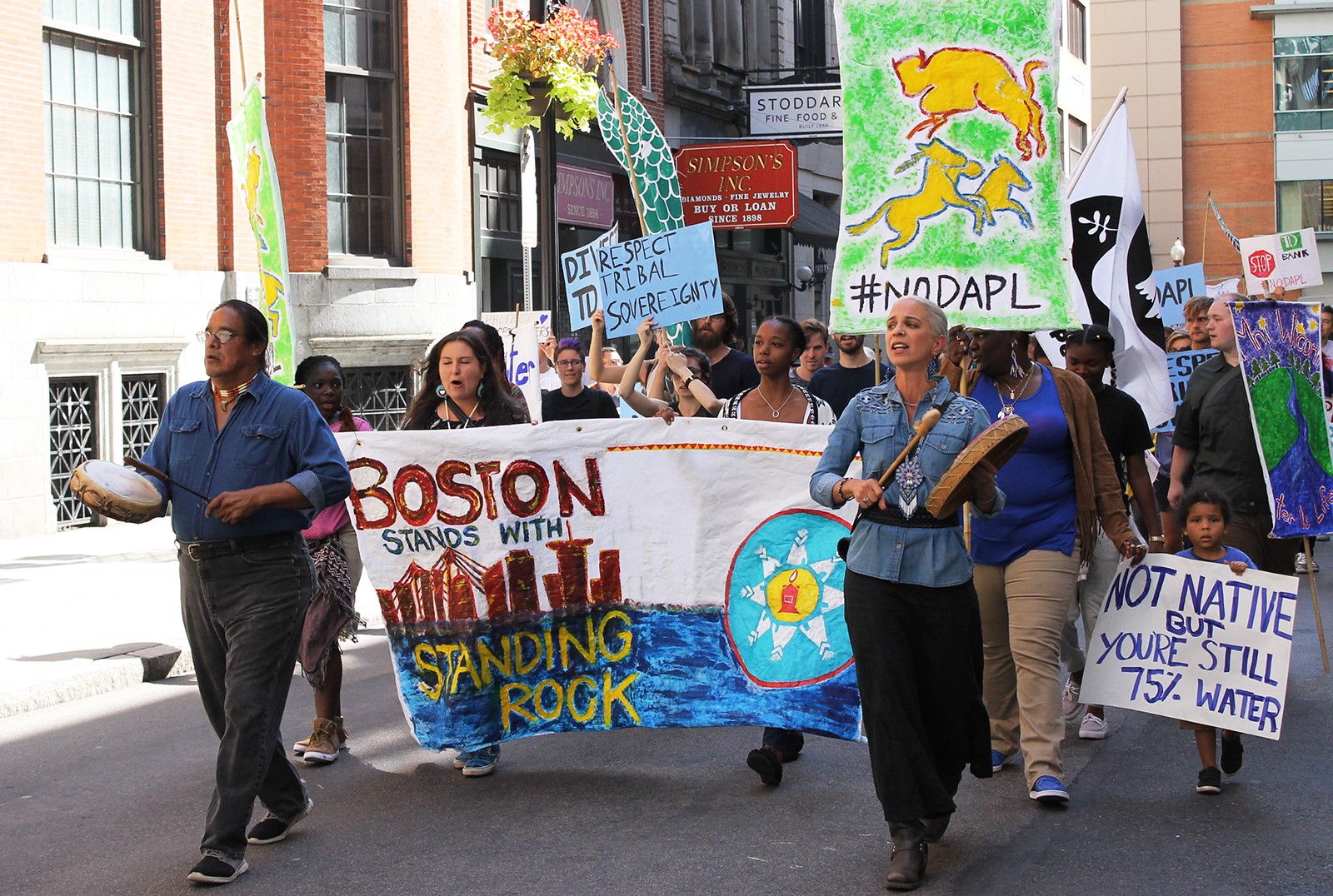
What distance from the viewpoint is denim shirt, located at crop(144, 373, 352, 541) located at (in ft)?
17.3

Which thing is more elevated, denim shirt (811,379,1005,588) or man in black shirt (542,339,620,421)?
man in black shirt (542,339,620,421)

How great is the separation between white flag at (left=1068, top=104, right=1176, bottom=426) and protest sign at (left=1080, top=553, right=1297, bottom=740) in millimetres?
2347

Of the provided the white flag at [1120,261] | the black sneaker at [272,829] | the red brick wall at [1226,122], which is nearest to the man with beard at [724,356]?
the white flag at [1120,261]

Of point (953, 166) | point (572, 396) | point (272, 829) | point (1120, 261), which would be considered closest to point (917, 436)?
point (953, 166)

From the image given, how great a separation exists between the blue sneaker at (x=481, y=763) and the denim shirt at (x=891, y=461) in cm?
204

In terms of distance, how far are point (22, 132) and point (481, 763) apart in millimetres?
10394

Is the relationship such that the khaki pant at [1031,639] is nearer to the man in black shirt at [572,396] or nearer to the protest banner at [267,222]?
the man in black shirt at [572,396]

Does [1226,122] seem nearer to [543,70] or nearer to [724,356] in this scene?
[543,70]

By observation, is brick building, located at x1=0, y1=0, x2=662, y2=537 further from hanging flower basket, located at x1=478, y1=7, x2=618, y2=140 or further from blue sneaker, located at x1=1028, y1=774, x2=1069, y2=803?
blue sneaker, located at x1=1028, y1=774, x2=1069, y2=803

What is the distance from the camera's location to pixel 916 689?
5223 mm

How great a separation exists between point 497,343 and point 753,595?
163 centimetres

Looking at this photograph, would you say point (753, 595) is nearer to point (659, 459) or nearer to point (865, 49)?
point (659, 459)

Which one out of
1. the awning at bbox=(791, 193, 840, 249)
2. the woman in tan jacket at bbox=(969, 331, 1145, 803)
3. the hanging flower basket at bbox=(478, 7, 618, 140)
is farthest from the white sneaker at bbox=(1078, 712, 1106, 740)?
the awning at bbox=(791, 193, 840, 249)

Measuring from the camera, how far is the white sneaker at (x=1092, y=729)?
7.23m
